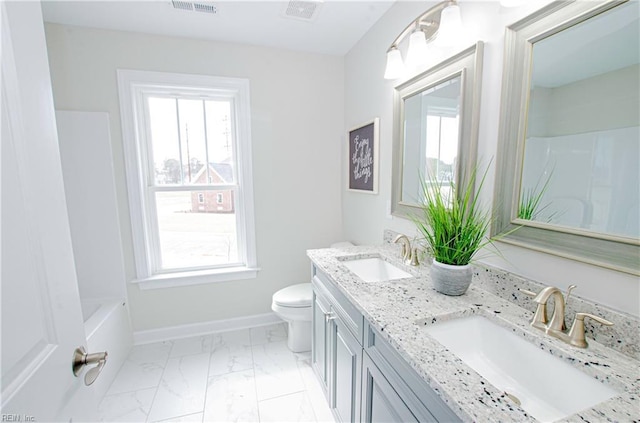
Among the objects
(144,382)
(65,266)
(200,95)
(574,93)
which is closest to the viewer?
(65,266)

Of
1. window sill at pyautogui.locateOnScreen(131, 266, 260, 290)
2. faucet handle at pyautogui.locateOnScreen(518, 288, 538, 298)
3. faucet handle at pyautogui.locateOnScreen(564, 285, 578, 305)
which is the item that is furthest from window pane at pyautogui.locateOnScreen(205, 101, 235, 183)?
faucet handle at pyautogui.locateOnScreen(564, 285, 578, 305)

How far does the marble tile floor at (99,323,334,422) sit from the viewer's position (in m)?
1.58

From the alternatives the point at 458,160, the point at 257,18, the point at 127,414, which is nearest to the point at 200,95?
the point at 257,18

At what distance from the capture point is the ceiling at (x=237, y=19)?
5.57ft

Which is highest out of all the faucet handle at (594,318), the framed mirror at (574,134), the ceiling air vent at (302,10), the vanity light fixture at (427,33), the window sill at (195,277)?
the ceiling air vent at (302,10)

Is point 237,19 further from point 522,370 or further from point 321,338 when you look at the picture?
point 522,370

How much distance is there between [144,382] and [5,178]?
1916 mm

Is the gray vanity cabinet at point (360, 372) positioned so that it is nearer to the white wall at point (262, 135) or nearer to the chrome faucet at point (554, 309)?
the chrome faucet at point (554, 309)

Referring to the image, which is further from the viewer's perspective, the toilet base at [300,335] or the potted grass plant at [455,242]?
the toilet base at [300,335]

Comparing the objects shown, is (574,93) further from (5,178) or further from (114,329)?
(114,329)

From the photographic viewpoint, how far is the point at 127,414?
159 centimetres

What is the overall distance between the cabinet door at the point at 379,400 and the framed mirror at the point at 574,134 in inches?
27.3

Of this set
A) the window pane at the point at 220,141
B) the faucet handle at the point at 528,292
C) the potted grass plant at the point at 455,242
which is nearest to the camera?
the faucet handle at the point at 528,292

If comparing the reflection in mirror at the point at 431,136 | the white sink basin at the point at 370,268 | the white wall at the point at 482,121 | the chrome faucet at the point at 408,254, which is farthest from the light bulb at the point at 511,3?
the white sink basin at the point at 370,268
